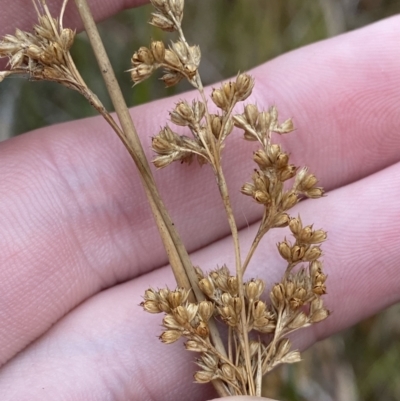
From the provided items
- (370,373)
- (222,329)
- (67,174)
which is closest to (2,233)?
(67,174)

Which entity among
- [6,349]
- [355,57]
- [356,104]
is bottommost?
[6,349]

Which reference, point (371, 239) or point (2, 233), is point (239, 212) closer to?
point (371, 239)

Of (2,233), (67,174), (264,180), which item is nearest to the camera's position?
(264,180)

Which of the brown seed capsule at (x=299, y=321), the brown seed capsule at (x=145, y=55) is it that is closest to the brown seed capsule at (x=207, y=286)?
the brown seed capsule at (x=299, y=321)

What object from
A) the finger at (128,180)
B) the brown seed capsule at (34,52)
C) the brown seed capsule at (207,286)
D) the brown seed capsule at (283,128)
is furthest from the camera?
the finger at (128,180)

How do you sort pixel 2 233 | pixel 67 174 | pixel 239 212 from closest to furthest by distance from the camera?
pixel 2 233
pixel 67 174
pixel 239 212

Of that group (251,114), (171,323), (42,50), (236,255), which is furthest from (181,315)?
(42,50)

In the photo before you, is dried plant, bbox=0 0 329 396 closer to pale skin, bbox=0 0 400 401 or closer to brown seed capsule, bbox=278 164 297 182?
brown seed capsule, bbox=278 164 297 182

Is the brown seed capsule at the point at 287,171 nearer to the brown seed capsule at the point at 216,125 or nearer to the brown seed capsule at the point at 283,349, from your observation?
the brown seed capsule at the point at 216,125
